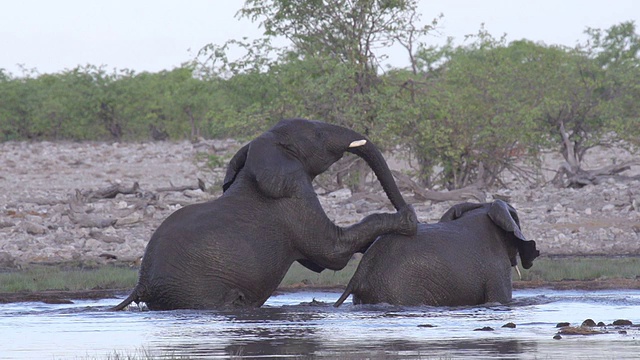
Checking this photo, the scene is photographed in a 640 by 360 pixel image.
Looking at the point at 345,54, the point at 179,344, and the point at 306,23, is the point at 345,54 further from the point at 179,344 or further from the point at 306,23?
the point at 179,344

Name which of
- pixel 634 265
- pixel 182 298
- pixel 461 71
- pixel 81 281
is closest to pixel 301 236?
pixel 182 298

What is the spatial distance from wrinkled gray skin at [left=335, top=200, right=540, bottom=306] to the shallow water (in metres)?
0.19

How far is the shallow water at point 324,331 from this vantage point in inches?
304

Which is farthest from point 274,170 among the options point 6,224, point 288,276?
point 6,224

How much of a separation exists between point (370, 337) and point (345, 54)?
17.0 m

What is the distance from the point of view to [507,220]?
11297 mm

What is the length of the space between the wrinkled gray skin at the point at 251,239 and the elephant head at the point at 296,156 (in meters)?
0.01

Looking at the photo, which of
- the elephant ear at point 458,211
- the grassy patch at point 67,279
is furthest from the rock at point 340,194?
the elephant ear at point 458,211

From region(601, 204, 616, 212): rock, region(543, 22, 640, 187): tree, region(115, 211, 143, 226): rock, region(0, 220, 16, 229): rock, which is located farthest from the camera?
region(543, 22, 640, 187): tree

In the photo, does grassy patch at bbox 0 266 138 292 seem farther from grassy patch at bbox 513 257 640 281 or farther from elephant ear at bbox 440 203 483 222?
grassy patch at bbox 513 257 640 281

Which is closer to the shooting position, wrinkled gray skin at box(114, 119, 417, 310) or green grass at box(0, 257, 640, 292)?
wrinkled gray skin at box(114, 119, 417, 310)

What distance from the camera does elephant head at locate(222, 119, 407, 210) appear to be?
36.0 feet

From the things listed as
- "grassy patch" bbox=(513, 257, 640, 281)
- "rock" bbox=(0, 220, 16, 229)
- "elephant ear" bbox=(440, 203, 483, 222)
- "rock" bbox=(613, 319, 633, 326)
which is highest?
"elephant ear" bbox=(440, 203, 483, 222)

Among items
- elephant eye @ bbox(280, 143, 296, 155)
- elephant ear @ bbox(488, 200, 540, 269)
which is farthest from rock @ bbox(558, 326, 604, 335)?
elephant eye @ bbox(280, 143, 296, 155)
